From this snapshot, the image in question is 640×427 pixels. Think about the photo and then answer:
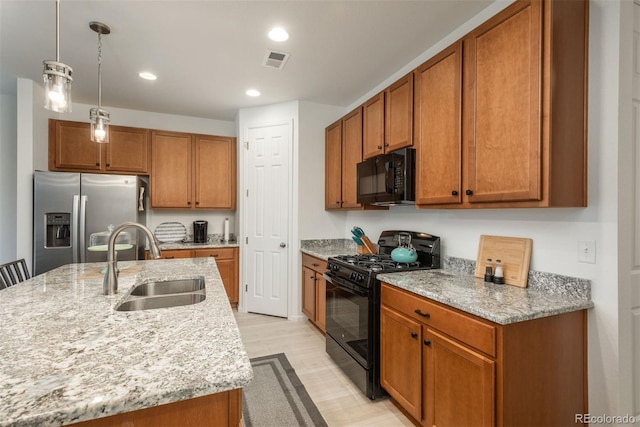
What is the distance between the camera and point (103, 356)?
0.87m

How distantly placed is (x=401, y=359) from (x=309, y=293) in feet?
5.28

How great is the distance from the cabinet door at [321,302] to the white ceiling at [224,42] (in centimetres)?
205

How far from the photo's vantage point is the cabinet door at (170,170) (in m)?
3.88

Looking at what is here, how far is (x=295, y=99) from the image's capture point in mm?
3562

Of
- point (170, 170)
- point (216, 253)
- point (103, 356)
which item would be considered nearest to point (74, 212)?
point (170, 170)

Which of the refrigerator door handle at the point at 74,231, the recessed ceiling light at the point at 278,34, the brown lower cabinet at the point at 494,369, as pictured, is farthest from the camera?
the refrigerator door handle at the point at 74,231

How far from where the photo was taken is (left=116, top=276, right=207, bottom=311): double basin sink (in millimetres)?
1626

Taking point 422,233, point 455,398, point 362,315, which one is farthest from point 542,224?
point 362,315

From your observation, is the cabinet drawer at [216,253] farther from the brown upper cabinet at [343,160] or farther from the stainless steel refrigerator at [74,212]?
the brown upper cabinet at [343,160]

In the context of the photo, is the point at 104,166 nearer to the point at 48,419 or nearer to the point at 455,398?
the point at 48,419

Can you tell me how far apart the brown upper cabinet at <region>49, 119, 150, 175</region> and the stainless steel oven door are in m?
2.93

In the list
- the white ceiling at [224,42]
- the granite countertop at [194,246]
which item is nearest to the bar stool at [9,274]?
the granite countertop at [194,246]

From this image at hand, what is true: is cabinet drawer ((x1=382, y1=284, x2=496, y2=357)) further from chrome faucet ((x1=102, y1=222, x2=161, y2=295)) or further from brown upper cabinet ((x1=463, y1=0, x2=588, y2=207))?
chrome faucet ((x1=102, y1=222, x2=161, y2=295))

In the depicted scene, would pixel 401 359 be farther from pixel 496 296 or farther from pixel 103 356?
pixel 103 356
